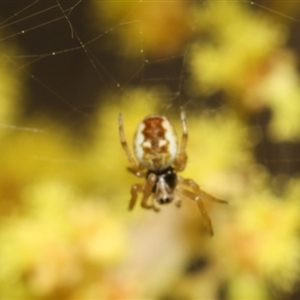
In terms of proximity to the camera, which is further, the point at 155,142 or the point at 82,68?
the point at 82,68

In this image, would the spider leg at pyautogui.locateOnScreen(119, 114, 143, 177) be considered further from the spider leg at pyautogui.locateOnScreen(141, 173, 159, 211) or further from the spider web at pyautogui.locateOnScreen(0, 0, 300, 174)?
the spider web at pyautogui.locateOnScreen(0, 0, 300, 174)

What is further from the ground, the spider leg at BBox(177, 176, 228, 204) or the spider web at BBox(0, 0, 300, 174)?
the spider web at BBox(0, 0, 300, 174)

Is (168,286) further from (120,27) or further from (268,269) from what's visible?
(120,27)

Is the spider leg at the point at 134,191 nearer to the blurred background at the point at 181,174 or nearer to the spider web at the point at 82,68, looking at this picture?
the blurred background at the point at 181,174

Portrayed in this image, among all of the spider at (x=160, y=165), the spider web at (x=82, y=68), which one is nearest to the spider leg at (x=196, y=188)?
the spider at (x=160, y=165)

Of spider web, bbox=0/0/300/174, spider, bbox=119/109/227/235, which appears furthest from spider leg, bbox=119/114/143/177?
spider web, bbox=0/0/300/174

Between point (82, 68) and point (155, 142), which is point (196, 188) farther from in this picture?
point (82, 68)

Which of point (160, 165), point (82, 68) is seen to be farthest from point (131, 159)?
point (82, 68)
